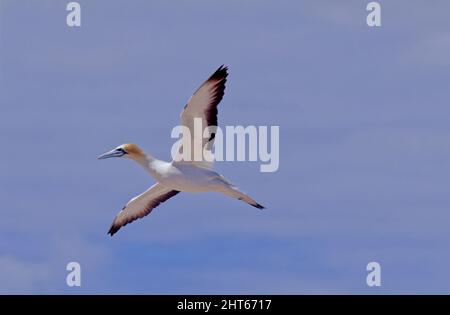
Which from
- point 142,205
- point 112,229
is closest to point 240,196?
point 142,205

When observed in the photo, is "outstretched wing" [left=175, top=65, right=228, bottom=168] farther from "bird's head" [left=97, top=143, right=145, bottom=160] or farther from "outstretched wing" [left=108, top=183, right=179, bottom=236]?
"outstretched wing" [left=108, top=183, right=179, bottom=236]

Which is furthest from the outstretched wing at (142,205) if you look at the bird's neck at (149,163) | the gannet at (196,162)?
the bird's neck at (149,163)

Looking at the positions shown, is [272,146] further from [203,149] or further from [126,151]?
[126,151]

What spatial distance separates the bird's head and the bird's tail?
2.23 m

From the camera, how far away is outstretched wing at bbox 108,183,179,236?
92.1 ft

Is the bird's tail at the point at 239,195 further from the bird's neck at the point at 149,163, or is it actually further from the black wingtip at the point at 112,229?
the black wingtip at the point at 112,229

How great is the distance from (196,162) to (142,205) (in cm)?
319

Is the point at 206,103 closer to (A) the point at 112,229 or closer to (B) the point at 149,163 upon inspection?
(B) the point at 149,163

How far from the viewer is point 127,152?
26.8m

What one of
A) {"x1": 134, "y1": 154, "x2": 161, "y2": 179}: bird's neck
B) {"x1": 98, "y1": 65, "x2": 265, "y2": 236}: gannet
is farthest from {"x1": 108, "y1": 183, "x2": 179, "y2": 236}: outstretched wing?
{"x1": 134, "y1": 154, "x2": 161, "y2": 179}: bird's neck
